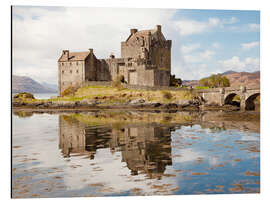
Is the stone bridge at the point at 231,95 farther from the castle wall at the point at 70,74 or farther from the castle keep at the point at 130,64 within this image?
the castle wall at the point at 70,74

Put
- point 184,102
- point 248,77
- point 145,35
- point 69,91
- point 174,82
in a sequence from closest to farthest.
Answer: point 248,77
point 184,102
point 69,91
point 174,82
point 145,35

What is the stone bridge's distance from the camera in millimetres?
30984

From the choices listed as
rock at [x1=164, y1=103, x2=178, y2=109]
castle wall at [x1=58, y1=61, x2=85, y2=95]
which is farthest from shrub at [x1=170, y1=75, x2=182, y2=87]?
castle wall at [x1=58, y1=61, x2=85, y2=95]

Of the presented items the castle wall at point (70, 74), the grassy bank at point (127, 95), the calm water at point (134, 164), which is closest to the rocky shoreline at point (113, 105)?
the grassy bank at point (127, 95)

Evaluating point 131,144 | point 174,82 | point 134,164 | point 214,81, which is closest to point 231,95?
point 174,82

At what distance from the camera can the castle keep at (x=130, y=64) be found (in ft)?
136

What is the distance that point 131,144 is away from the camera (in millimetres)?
12461

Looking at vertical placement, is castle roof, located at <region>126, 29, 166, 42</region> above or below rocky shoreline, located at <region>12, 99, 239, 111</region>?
above

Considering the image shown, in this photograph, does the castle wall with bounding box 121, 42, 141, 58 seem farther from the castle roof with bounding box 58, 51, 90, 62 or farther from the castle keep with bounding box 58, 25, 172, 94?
the castle roof with bounding box 58, 51, 90, 62

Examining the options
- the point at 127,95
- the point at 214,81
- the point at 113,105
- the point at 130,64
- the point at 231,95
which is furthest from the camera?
the point at 214,81

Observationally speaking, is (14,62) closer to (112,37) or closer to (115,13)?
(115,13)

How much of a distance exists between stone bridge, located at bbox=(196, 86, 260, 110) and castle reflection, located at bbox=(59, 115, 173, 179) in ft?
56.8

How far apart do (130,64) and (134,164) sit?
3440 cm

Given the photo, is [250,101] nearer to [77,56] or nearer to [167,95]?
[167,95]
